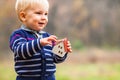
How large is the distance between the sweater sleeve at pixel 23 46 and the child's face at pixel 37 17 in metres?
0.10

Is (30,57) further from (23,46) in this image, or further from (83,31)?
(83,31)

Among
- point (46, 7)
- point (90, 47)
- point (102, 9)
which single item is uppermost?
point (46, 7)

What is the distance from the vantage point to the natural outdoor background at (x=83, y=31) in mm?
10512

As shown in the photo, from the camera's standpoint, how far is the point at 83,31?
12656 millimetres

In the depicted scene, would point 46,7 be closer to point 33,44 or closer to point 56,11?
point 33,44

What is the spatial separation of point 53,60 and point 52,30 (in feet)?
27.9

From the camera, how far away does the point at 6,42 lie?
11.1m

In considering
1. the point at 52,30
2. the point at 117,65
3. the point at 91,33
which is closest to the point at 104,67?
the point at 117,65

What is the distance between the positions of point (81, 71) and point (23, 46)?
23.3 feet

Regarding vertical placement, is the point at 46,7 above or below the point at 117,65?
above

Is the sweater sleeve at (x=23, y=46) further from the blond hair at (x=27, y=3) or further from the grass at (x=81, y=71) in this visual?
the grass at (x=81, y=71)

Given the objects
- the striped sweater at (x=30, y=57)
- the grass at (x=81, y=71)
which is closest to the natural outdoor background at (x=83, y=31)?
the grass at (x=81, y=71)

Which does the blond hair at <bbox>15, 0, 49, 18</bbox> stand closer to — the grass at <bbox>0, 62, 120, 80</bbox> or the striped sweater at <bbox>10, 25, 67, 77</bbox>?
the striped sweater at <bbox>10, 25, 67, 77</bbox>

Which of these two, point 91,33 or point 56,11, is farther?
point 91,33
